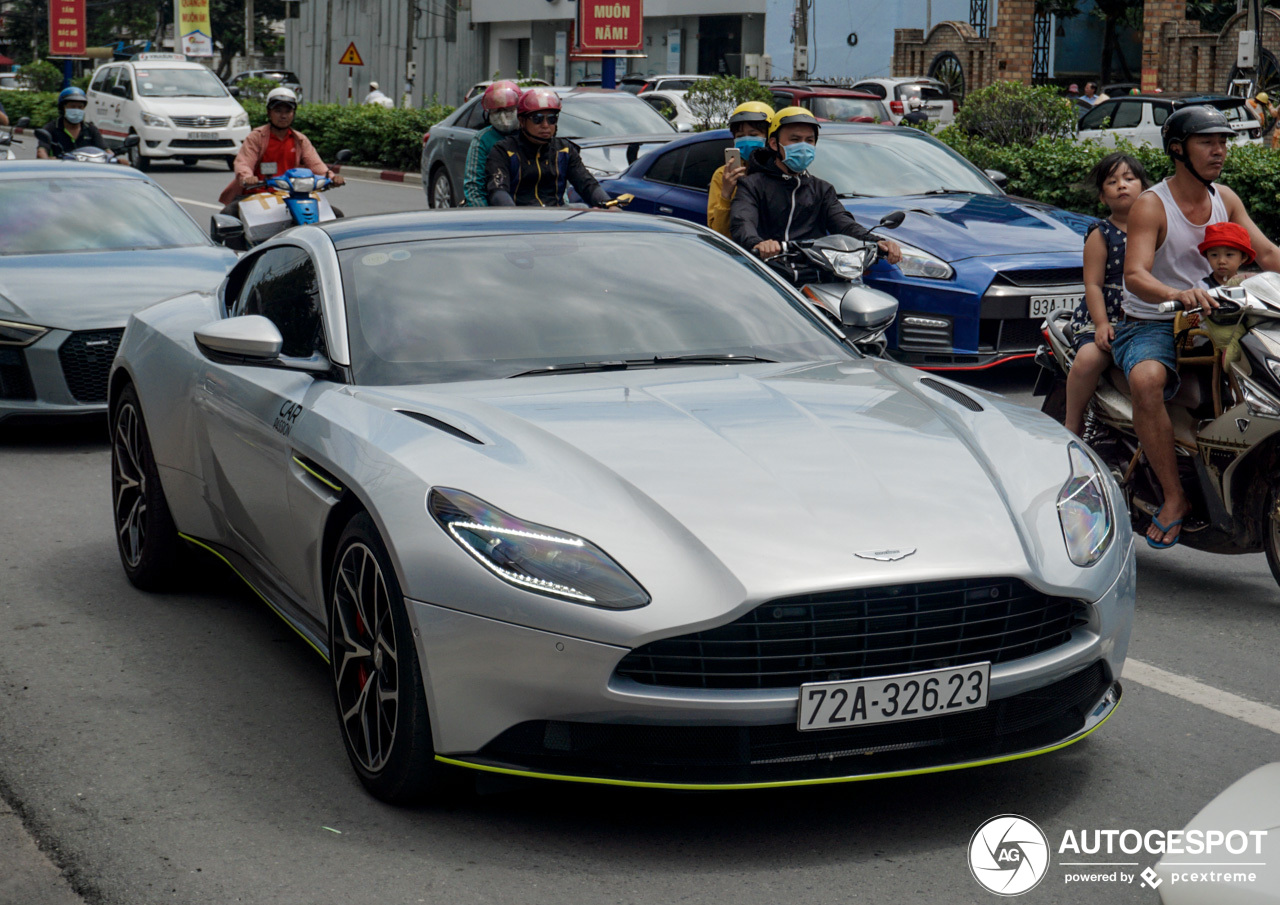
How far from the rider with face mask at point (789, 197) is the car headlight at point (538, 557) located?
5.96 m

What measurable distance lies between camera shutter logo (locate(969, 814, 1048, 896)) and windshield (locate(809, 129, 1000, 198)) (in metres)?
7.91

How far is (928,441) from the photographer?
4.18m

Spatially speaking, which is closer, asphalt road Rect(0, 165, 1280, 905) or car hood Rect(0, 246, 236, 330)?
asphalt road Rect(0, 165, 1280, 905)

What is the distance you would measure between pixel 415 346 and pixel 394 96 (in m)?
63.6

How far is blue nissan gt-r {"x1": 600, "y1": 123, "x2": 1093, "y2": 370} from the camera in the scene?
975 cm

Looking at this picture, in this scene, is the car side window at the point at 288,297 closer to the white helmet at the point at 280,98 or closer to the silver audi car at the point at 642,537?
the silver audi car at the point at 642,537

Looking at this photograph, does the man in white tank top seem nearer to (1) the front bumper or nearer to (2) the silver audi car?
(2) the silver audi car

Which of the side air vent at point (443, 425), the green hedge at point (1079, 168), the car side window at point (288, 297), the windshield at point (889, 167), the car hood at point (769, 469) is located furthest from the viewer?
the green hedge at point (1079, 168)

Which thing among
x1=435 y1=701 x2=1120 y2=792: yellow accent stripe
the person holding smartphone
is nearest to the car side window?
x1=435 y1=701 x2=1120 y2=792: yellow accent stripe

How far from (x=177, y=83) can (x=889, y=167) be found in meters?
23.0

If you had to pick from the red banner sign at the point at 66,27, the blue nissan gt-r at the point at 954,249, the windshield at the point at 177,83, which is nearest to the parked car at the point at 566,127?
the blue nissan gt-r at the point at 954,249

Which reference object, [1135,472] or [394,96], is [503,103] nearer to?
[1135,472]

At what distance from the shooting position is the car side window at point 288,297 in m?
5.01

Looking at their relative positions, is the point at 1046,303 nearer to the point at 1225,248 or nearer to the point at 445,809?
the point at 1225,248
